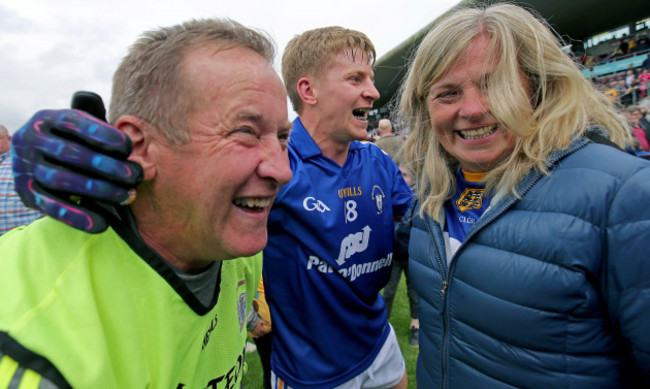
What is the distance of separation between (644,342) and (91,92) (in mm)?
1975

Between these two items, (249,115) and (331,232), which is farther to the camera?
(331,232)

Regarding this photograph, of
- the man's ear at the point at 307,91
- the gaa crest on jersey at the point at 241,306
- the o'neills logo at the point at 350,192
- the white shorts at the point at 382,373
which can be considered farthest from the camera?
the man's ear at the point at 307,91

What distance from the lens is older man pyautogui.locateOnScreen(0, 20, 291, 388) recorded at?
90cm

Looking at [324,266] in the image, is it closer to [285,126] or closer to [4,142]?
[285,126]

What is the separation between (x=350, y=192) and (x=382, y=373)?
1319 mm

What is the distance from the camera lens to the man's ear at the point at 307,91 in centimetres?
241

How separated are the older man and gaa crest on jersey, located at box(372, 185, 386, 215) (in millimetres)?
1100

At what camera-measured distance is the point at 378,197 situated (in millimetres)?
2346

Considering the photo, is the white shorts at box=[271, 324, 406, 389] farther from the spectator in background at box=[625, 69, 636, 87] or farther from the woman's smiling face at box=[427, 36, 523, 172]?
the spectator in background at box=[625, 69, 636, 87]

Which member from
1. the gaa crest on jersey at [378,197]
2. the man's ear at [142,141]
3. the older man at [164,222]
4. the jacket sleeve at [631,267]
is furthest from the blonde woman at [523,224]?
the man's ear at [142,141]

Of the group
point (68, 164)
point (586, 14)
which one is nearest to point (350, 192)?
point (68, 164)

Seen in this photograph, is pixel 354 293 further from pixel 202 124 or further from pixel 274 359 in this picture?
pixel 202 124

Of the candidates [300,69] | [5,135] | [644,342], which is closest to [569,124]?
[644,342]

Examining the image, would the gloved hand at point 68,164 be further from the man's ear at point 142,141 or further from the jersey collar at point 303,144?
the jersey collar at point 303,144
